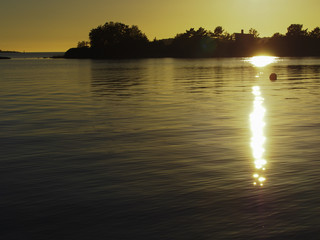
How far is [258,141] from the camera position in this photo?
18.1 m

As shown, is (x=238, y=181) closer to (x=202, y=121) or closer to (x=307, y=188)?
(x=307, y=188)

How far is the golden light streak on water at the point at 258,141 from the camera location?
42.8 feet

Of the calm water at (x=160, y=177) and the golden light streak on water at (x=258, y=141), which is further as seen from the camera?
the golden light streak on water at (x=258, y=141)

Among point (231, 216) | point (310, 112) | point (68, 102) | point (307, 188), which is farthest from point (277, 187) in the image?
point (68, 102)

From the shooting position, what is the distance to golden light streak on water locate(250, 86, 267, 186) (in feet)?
42.8

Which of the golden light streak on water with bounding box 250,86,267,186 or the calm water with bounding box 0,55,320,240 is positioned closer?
the calm water with bounding box 0,55,320,240

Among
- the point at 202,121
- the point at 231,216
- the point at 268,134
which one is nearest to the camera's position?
the point at 231,216

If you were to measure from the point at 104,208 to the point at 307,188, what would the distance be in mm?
5011

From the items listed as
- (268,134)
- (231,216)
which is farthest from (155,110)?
(231,216)

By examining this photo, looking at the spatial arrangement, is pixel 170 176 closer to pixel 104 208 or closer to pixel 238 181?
pixel 238 181

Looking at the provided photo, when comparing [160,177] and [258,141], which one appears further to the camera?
[258,141]

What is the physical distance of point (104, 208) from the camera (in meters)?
10.4

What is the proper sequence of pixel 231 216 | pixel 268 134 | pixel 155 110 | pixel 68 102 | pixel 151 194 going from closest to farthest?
pixel 231 216, pixel 151 194, pixel 268 134, pixel 155 110, pixel 68 102

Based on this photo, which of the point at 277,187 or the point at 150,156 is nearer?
the point at 277,187
